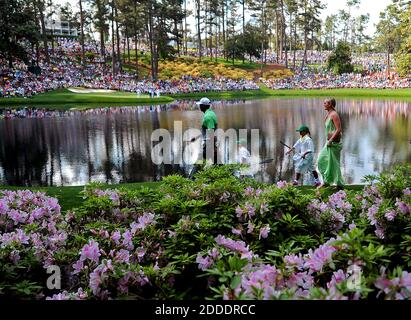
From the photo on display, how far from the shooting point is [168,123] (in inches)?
974

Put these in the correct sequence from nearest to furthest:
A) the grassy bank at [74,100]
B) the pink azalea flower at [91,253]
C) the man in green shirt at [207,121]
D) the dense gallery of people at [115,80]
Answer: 1. the pink azalea flower at [91,253]
2. the man in green shirt at [207,121]
3. the grassy bank at [74,100]
4. the dense gallery of people at [115,80]

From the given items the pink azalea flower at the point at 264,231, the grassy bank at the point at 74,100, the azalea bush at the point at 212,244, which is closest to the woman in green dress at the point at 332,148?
the azalea bush at the point at 212,244

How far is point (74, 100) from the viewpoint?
120 feet

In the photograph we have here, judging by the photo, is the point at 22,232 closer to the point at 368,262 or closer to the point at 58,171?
the point at 368,262

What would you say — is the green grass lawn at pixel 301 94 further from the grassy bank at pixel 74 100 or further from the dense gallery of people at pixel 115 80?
the grassy bank at pixel 74 100

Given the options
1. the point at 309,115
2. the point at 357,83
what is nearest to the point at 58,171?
the point at 309,115

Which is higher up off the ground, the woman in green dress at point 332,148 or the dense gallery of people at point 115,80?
the dense gallery of people at point 115,80

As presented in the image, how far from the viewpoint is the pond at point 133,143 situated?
1271cm

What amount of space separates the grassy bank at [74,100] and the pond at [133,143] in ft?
17.4

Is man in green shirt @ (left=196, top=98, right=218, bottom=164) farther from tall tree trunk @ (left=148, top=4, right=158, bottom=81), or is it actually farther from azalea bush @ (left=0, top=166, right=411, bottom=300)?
tall tree trunk @ (left=148, top=4, right=158, bottom=81)

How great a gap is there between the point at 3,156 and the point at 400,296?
16.1 m

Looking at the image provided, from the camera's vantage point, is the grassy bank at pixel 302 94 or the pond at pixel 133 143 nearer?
the pond at pixel 133 143

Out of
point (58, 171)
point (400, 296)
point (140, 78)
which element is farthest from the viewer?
point (140, 78)

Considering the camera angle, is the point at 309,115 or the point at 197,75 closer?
the point at 309,115
